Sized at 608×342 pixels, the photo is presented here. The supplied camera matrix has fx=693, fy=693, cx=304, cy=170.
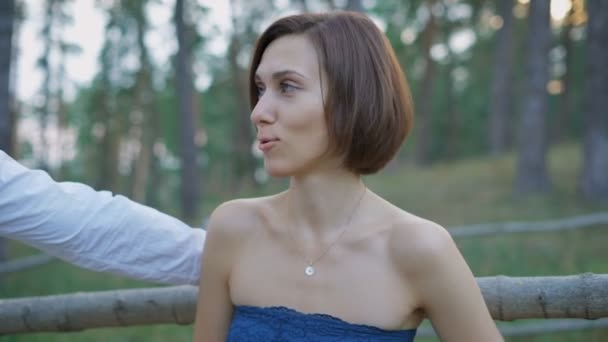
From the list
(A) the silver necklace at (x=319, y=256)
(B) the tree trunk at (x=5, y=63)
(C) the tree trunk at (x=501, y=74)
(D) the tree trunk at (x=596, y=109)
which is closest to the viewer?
(A) the silver necklace at (x=319, y=256)

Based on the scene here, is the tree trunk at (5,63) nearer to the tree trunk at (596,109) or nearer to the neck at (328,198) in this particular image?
the neck at (328,198)

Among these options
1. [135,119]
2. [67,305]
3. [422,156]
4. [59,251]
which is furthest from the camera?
[135,119]

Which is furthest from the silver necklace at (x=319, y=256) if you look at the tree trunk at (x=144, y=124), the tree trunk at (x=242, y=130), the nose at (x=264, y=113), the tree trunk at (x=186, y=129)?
the tree trunk at (x=144, y=124)

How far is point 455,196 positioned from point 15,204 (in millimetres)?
13136

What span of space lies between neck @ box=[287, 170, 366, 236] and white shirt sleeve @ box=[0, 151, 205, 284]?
0.41 m

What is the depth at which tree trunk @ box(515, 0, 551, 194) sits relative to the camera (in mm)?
13156

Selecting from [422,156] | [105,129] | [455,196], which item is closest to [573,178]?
[455,196]

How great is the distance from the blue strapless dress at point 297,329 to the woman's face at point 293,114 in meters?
0.37

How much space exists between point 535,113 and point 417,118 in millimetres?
17552

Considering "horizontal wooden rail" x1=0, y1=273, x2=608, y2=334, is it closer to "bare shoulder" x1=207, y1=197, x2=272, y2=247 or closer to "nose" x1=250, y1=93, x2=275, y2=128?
"bare shoulder" x1=207, y1=197, x2=272, y2=247

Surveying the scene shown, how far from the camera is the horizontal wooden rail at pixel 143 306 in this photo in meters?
1.95

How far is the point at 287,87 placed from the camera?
178 centimetres

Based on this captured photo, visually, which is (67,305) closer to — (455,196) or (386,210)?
(386,210)

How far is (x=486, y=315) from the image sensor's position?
1714 millimetres
